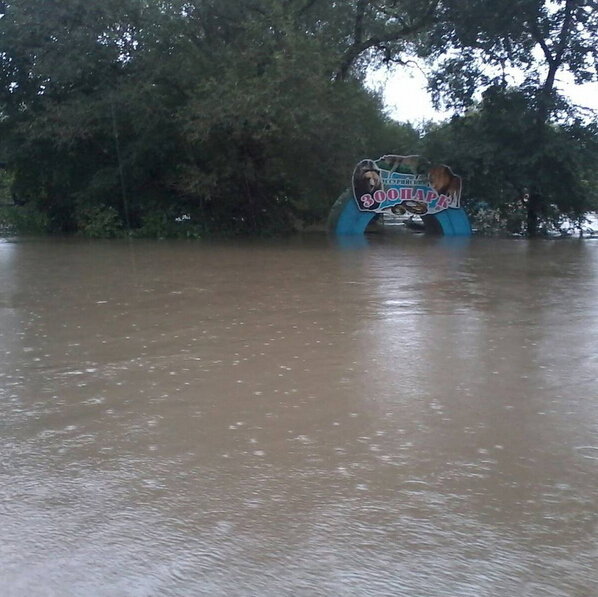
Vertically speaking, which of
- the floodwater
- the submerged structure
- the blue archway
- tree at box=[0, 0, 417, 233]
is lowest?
the floodwater

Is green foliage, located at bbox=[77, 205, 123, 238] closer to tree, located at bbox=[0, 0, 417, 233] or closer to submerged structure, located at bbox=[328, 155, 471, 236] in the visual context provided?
tree, located at bbox=[0, 0, 417, 233]

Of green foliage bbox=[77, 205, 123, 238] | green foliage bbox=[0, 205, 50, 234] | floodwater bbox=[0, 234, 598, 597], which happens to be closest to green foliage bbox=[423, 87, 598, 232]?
green foliage bbox=[77, 205, 123, 238]

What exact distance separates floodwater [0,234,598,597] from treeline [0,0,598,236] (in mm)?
11385

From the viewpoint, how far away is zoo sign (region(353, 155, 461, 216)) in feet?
78.8

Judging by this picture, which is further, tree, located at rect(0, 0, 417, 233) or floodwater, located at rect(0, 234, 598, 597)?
tree, located at rect(0, 0, 417, 233)

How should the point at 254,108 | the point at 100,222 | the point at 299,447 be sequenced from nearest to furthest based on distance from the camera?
the point at 299,447 → the point at 254,108 → the point at 100,222

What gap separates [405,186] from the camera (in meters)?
24.4

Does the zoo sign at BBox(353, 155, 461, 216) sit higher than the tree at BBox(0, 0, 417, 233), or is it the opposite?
the tree at BBox(0, 0, 417, 233)

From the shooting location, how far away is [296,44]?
67.1ft

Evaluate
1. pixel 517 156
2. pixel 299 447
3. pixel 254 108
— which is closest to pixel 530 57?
pixel 517 156

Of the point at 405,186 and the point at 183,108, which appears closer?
the point at 183,108

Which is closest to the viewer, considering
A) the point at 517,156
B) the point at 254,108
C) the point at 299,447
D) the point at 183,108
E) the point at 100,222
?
the point at 299,447

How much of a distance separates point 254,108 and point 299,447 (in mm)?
15535

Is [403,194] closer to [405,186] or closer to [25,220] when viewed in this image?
[405,186]
